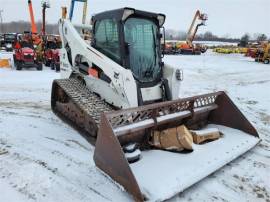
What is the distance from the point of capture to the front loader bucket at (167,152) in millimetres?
3586

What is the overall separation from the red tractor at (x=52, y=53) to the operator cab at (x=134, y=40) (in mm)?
9543

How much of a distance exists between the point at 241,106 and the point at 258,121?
162cm

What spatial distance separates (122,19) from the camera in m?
5.10

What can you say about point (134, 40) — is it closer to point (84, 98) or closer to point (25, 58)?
point (84, 98)

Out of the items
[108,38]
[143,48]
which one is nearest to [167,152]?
[143,48]

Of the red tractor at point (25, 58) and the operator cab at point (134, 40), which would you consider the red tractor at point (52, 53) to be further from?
the operator cab at point (134, 40)

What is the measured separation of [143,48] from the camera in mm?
5488

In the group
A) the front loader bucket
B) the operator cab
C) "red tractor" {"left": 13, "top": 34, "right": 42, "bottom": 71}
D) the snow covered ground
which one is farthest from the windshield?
"red tractor" {"left": 13, "top": 34, "right": 42, "bottom": 71}

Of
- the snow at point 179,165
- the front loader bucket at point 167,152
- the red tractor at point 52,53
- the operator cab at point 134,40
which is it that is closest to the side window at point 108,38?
the operator cab at point 134,40

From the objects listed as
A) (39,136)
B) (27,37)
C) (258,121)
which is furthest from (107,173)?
(27,37)

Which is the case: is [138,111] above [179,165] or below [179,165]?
above

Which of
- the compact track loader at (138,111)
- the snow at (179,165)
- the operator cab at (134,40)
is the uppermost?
the operator cab at (134,40)

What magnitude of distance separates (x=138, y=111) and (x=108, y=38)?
1.93 m

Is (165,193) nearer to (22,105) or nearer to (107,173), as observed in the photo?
(107,173)
